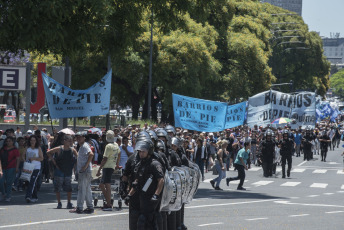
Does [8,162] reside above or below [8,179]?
above

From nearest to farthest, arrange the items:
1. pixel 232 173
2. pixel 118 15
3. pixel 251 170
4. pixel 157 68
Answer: pixel 118 15, pixel 232 173, pixel 251 170, pixel 157 68

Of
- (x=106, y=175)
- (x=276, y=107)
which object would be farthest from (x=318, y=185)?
(x=106, y=175)

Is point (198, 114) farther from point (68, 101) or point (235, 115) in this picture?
point (68, 101)

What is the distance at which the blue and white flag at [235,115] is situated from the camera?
28.8 meters

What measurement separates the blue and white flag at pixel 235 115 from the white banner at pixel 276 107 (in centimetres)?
465

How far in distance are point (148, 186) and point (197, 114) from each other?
1570cm

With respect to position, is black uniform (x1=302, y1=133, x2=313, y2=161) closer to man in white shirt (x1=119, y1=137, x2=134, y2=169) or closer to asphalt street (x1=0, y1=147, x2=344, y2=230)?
asphalt street (x1=0, y1=147, x2=344, y2=230)

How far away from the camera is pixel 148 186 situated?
33.4 ft

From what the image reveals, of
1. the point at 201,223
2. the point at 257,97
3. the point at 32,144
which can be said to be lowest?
the point at 201,223

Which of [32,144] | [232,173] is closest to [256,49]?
[232,173]

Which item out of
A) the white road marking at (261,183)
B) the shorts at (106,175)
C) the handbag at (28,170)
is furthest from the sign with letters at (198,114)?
the shorts at (106,175)

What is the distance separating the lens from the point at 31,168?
17.0m

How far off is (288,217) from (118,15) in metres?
7.51

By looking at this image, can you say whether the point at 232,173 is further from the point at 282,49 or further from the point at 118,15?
the point at 282,49
